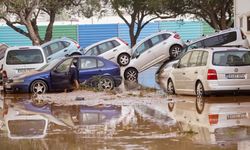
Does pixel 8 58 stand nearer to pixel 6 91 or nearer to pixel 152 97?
pixel 6 91

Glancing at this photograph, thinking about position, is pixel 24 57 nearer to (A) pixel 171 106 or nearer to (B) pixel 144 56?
(B) pixel 144 56

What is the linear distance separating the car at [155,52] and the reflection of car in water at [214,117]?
28.6 ft

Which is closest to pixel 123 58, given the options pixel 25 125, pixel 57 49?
pixel 57 49

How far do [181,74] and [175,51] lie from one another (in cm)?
794

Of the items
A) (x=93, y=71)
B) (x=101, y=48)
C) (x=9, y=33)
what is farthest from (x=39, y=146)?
(x=9, y=33)

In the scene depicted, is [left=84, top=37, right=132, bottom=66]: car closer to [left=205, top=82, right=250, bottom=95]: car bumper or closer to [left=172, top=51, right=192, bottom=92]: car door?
[left=172, top=51, right=192, bottom=92]: car door

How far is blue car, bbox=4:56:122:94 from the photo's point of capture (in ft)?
66.3

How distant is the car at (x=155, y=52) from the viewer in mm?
25875

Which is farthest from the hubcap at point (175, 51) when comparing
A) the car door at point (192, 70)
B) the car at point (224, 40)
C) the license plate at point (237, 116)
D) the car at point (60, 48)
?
the license plate at point (237, 116)

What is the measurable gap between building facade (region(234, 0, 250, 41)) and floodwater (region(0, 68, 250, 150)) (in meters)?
10.7

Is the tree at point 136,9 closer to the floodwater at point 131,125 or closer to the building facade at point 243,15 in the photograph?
the building facade at point 243,15

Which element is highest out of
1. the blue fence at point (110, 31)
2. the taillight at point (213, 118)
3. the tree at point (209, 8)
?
the tree at point (209, 8)

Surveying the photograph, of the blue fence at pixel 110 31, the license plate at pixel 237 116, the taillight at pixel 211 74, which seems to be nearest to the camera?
the license plate at pixel 237 116

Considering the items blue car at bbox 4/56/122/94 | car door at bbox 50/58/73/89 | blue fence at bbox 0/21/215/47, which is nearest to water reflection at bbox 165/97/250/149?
blue car at bbox 4/56/122/94
